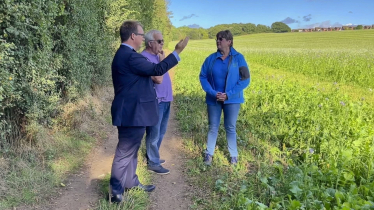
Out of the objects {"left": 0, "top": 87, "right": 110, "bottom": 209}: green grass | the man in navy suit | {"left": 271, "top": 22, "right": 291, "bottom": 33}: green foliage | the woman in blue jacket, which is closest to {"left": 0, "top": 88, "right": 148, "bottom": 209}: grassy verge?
{"left": 0, "top": 87, "right": 110, "bottom": 209}: green grass

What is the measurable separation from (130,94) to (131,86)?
3.7 inches

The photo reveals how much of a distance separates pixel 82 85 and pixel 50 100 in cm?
192

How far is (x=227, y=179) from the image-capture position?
171 inches

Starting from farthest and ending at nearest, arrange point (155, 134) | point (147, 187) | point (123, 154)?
point (155, 134), point (147, 187), point (123, 154)

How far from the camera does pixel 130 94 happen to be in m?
3.53

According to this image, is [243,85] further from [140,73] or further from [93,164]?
[93,164]

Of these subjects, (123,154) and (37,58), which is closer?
(123,154)

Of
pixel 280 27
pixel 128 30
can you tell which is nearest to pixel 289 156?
pixel 128 30

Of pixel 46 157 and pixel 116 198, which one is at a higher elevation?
pixel 46 157

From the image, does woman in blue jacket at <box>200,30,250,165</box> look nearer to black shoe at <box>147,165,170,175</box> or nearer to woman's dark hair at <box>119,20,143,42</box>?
black shoe at <box>147,165,170,175</box>

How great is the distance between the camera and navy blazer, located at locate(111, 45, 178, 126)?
3418mm

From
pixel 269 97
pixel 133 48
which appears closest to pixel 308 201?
pixel 133 48

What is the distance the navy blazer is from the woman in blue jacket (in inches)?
57.4

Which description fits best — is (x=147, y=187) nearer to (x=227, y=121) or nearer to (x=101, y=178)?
(x=101, y=178)
